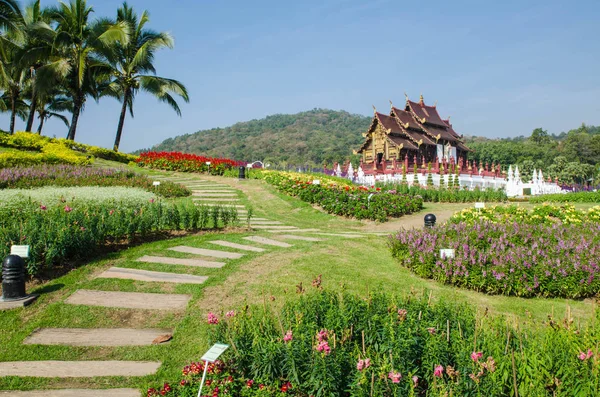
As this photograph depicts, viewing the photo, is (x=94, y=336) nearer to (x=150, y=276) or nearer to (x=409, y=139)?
(x=150, y=276)

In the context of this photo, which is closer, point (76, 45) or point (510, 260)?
point (510, 260)

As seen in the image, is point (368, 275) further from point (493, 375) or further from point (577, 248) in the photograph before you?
point (493, 375)

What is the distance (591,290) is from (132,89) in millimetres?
29007

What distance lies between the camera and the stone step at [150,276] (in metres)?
5.80

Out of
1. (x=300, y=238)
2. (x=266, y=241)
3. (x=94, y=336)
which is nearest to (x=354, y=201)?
(x=300, y=238)

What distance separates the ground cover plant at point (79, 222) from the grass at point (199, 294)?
398 millimetres

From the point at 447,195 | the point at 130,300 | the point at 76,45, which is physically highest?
the point at 76,45

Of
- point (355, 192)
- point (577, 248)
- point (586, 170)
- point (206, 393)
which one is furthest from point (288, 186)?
point (586, 170)

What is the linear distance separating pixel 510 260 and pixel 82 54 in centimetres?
2683

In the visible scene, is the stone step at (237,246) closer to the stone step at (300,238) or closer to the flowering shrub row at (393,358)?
the stone step at (300,238)

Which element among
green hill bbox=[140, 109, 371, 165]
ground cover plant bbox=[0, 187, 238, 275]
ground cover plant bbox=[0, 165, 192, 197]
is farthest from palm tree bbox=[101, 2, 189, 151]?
green hill bbox=[140, 109, 371, 165]

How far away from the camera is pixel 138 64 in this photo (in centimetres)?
2700

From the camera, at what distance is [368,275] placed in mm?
6309

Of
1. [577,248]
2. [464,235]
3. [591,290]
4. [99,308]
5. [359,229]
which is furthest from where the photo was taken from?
[359,229]
